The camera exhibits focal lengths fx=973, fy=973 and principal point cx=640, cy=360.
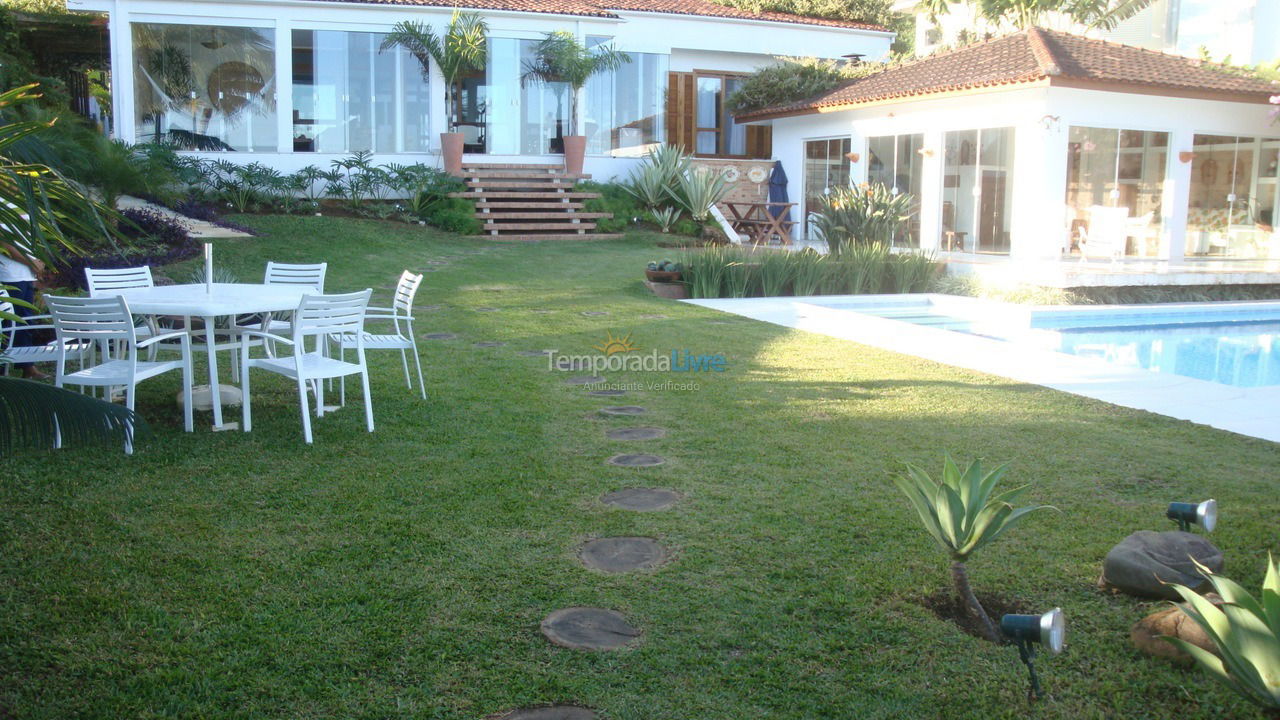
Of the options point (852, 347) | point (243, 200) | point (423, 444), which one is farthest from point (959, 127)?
point (423, 444)

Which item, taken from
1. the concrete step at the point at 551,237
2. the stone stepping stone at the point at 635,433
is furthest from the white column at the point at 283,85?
the stone stepping stone at the point at 635,433

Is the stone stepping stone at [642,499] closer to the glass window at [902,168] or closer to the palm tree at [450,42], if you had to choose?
the glass window at [902,168]

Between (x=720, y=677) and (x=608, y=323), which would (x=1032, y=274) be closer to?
(x=608, y=323)

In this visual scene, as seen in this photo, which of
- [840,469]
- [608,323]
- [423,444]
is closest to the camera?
[840,469]

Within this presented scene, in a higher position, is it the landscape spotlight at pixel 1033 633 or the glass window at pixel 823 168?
→ the glass window at pixel 823 168

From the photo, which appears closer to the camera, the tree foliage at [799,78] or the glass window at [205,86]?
the glass window at [205,86]

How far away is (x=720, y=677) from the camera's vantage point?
111 inches

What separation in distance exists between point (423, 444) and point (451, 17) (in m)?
15.8

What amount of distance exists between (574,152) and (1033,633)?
17.8 meters

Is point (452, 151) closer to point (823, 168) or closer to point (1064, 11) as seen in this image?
point (823, 168)

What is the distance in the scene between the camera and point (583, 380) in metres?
7.02

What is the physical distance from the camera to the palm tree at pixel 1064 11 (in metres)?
24.0

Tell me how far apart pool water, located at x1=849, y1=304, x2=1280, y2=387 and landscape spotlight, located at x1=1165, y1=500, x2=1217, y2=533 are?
6067 mm

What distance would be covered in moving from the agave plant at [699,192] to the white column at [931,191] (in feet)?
12.8
